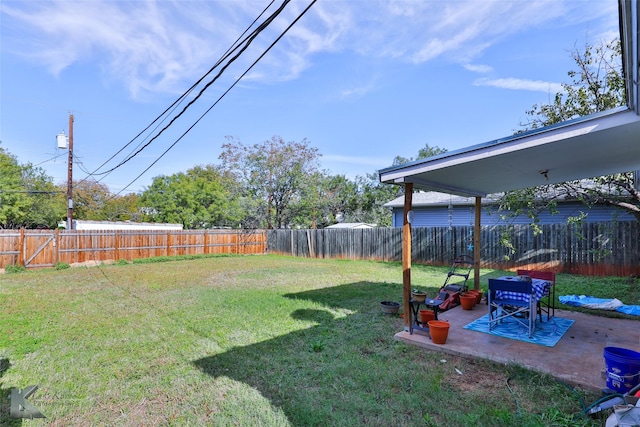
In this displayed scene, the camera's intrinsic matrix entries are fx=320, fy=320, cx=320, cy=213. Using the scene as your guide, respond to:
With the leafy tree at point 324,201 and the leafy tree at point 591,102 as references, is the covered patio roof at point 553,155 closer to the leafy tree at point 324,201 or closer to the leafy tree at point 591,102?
the leafy tree at point 591,102

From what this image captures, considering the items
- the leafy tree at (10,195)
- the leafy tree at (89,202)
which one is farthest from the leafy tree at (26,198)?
the leafy tree at (89,202)

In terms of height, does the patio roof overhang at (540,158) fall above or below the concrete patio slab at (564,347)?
above

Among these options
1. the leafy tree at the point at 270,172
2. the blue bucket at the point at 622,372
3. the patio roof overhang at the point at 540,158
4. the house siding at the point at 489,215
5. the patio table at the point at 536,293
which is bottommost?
the blue bucket at the point at 622,372

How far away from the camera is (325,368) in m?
3.20

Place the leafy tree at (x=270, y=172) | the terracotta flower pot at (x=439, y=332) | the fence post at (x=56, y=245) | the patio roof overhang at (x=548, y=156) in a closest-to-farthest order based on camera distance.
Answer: the patio roof overhang at (x=548, y=156) → the terracotta flower pot at (x=439, y=332) → the fence post at (x=56, y=245) → the leafy tree at (x=270, y=172)

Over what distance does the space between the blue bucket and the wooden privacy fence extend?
1439 centimetres

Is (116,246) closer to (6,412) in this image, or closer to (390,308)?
(6,412)

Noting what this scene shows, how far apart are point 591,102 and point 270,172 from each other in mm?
15857

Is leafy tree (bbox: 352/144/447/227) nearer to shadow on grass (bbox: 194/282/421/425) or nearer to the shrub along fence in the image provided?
the shrub along fence

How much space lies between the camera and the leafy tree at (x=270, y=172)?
2019 centimetres

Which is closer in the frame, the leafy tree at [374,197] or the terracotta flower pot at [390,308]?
the terracotta flower pot at [390,308]

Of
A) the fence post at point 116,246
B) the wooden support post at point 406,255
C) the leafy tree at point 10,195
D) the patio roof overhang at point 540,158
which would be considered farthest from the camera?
the leafy tree at point 10,195

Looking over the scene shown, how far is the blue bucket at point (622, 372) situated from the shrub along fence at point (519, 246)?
251 inches

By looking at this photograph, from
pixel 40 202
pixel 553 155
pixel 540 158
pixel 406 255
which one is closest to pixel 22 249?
pixel 406 255
